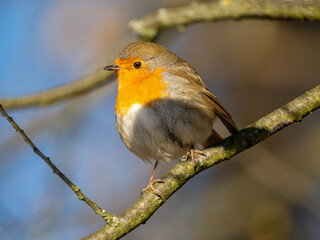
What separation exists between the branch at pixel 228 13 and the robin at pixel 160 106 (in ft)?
1.25

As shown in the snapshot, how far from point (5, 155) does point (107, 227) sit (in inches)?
119

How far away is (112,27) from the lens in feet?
22.6

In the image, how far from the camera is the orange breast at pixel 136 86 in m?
3.39

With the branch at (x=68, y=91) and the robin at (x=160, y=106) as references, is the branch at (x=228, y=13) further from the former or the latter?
the branch at (x=68, y=91)

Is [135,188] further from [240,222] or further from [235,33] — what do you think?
[235,33]

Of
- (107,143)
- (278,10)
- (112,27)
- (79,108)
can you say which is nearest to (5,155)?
(79,108)

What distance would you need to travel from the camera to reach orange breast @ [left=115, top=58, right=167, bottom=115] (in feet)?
11.1

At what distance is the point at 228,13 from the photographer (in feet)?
12.2

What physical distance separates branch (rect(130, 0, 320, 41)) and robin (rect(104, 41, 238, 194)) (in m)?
0.38

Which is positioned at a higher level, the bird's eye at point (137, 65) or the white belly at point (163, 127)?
the bird's eye at point (137, 65)

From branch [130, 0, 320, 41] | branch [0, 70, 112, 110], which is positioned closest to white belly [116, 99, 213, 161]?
branch [0, 70, 112, 110]

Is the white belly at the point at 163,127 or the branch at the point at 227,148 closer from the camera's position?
the branch at the point at 227,148

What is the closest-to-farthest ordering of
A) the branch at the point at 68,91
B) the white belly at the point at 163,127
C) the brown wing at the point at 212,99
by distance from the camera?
the white belly at the point at 163,127
the brown wing at the point at 212,99
the branch at the point at 68,91

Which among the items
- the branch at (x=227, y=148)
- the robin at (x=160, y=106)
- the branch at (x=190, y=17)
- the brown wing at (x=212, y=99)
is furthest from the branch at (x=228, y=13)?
the branch at (x=227, y=148)
